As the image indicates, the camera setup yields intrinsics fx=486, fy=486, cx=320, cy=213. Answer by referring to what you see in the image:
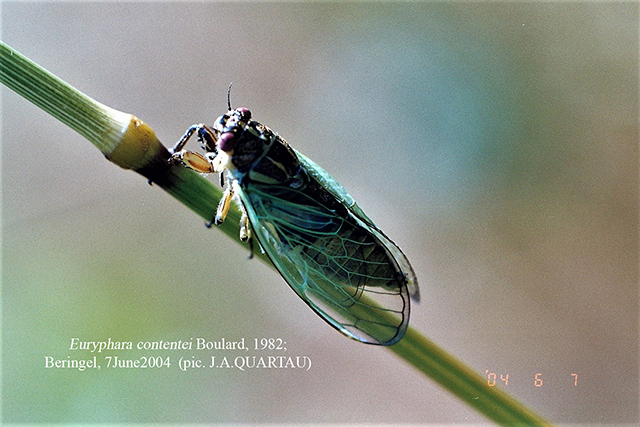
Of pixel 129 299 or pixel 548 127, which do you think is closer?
pixel 129 299

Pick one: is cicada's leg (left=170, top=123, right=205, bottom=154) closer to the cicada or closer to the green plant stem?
the cicada

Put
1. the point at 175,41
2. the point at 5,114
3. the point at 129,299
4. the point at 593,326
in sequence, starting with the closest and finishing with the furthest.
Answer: the point at 129,299
the point at 5,114
the point at 593,326
the point at 175,41

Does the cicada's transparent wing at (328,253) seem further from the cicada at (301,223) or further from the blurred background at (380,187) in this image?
the blurred background at (380,187)

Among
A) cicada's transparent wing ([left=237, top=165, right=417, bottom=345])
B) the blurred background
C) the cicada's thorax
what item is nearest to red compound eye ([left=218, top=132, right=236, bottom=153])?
the cicada's thorax

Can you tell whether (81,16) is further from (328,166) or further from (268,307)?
(268,307)

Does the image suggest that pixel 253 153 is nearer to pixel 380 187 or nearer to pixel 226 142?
pixel 226 142

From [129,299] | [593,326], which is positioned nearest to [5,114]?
[129,299]
